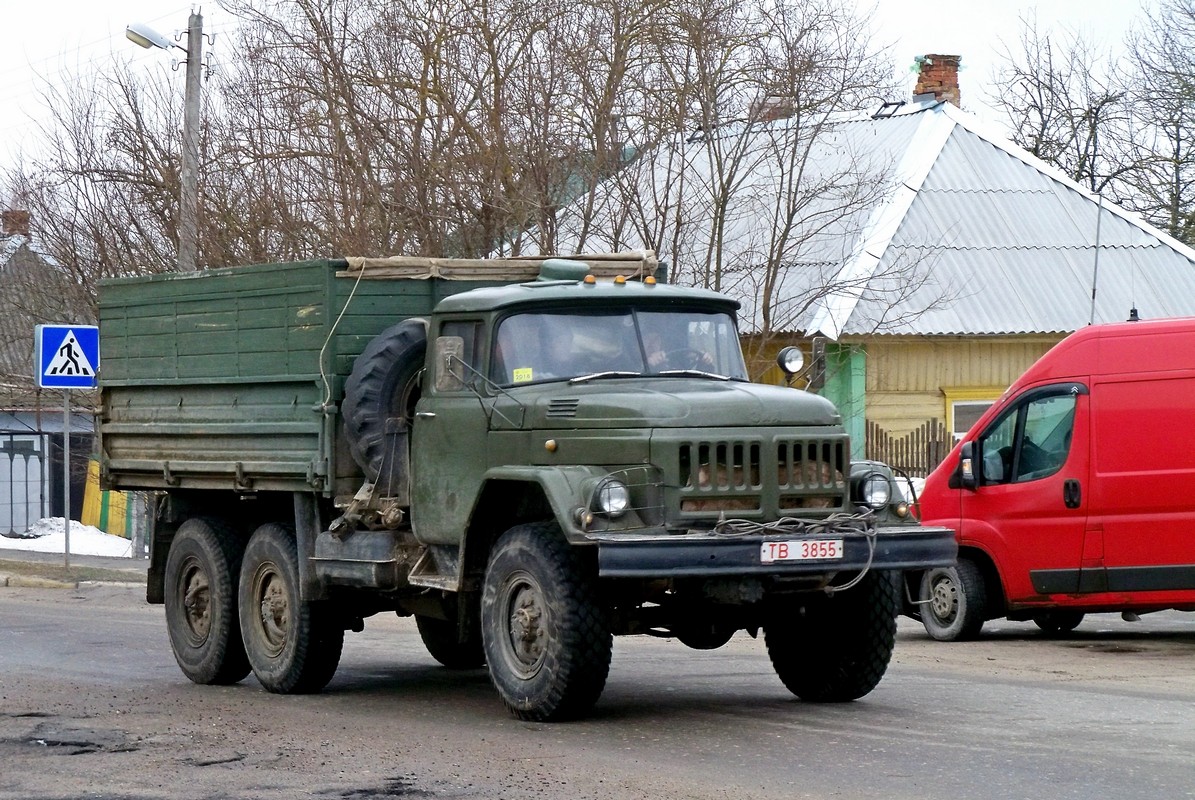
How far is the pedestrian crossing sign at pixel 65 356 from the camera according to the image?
21141mm

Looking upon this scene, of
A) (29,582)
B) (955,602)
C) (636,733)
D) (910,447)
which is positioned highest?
(910,447)

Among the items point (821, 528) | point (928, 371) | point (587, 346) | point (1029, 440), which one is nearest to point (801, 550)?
point (821, 528)

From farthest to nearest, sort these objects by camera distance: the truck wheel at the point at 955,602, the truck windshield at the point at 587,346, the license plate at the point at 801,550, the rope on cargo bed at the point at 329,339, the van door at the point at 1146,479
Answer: the truck wheel at the point at 955,602 < the van door at the point at 1146,479 < the rope on cargo bed at the point at 329,339 < the truck windshield at the point at 587,346 < the license plate at the point at 801,550

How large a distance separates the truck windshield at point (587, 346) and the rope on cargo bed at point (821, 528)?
4.32 ft

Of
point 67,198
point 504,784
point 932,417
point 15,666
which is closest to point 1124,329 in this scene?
point 504,784

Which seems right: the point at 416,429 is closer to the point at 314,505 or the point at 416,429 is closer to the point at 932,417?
the point at 314,505

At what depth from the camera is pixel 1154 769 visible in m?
7.86

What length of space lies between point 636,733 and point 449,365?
2383 millimetres

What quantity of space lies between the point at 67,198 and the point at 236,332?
15.1 metres

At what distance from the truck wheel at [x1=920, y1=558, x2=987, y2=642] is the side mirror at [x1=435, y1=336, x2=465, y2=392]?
16.9 ft

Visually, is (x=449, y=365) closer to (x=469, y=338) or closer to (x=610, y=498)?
(x=469, y=338)

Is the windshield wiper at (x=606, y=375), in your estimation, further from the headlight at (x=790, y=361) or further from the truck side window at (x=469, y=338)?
the headlight at (x=790, y=361)

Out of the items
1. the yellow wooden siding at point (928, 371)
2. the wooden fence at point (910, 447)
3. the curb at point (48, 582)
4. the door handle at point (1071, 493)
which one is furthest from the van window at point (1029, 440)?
the yellow wooden siding at point (928, 371)

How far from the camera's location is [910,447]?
24.3 m
